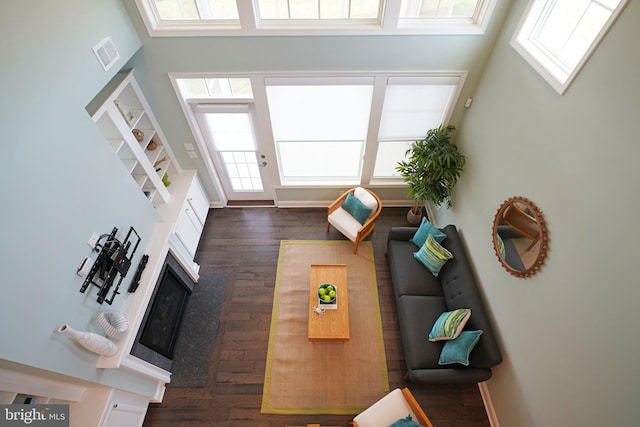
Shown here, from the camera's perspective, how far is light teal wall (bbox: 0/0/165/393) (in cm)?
194

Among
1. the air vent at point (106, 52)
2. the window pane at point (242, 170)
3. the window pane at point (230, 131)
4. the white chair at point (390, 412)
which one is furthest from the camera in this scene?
the window pane at point (242, 170)

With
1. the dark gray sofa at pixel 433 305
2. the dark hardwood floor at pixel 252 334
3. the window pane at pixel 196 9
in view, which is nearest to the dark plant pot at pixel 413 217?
the dark hardwood floor at pixel 252 334

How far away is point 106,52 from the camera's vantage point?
110 inches

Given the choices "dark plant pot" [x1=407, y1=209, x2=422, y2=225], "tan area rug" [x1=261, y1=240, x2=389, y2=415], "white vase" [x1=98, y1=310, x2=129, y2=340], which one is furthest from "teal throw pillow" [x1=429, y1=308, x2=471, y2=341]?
"white vase" [x1=98, y1=310, x2=129, y2=340]

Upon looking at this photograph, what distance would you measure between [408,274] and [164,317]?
3205 millimetres

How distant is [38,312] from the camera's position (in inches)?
82.7

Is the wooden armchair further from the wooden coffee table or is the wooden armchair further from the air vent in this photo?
the air vent

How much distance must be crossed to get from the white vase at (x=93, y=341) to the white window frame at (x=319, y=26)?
297 cm

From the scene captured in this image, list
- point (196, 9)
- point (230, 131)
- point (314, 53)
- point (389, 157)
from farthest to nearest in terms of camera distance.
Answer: point (389, 157)
point (230, 131)
point (314, 53)
point (196, 9)

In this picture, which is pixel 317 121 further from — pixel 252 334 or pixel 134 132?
pixel 252 334

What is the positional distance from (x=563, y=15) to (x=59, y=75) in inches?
167

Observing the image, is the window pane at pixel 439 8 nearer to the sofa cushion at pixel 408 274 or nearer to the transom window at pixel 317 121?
the transom window at pixel 317 121

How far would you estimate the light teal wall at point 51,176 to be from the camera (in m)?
1.94

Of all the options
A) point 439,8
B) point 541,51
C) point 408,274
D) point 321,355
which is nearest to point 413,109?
point 439,8
